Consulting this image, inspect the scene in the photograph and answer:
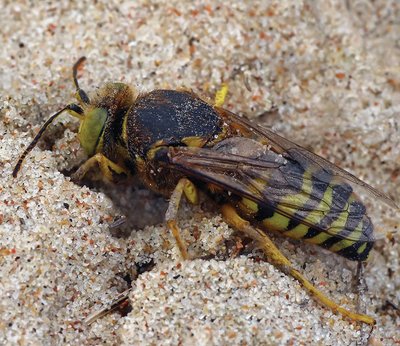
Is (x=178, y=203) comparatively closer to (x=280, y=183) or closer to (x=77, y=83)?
(x=280, y=183)

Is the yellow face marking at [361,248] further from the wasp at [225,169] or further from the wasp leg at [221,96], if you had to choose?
the wasp leg at [221,96]

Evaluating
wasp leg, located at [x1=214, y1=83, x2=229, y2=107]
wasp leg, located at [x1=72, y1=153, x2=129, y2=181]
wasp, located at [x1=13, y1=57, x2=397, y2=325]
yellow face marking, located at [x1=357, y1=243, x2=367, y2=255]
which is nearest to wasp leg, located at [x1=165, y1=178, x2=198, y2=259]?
wasp, located at [x1=13, y1=57, x2=397, y2=325]

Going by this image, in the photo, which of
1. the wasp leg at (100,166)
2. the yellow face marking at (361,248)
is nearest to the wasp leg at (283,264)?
the yellow face marking at (361,248)

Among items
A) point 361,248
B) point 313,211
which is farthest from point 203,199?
point 361,248

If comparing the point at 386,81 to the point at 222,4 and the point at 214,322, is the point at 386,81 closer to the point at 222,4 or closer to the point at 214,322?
the point at 222,4

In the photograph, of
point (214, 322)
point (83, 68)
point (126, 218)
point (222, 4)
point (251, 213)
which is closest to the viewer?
point (214, 322)

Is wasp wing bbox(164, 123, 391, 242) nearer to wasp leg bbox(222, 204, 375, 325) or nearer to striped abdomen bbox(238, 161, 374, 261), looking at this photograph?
striped abdomen bbox(238, 161, 374, 261)

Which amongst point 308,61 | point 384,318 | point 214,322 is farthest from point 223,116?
point 384,318

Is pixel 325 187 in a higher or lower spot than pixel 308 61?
lower
